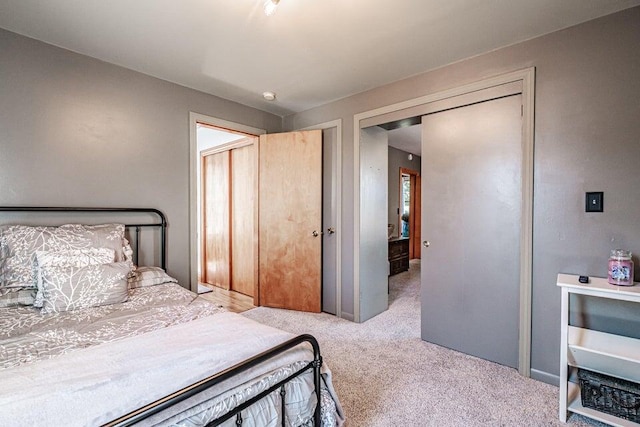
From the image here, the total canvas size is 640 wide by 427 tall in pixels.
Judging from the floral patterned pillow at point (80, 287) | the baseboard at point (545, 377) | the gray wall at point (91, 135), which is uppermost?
the gray wall at point (91, 135)

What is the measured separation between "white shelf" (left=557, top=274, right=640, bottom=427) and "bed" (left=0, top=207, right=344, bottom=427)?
1.37m

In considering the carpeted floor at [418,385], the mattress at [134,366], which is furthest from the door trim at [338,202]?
the mattress at [134,366]

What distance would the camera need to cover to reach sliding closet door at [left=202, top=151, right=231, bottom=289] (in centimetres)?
448

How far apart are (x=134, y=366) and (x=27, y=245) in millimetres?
1519

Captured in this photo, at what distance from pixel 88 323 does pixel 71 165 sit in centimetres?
148

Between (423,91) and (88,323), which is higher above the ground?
(423,91)

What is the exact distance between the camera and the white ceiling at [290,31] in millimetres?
1797

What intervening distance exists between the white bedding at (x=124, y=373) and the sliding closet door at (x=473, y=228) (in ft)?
5.65

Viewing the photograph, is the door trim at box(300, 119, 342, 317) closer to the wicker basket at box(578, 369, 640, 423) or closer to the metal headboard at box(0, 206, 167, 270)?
the metal headboard at box(0, 206, 167, 270)

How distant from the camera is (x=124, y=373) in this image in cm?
96

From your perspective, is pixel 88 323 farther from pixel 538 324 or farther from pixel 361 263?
pixel 538 324

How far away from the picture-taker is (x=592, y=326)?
6.22ft

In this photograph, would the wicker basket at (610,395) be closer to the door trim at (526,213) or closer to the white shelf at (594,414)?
the white shelf at (594,414)

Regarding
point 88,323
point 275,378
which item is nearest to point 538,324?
point 275,378
